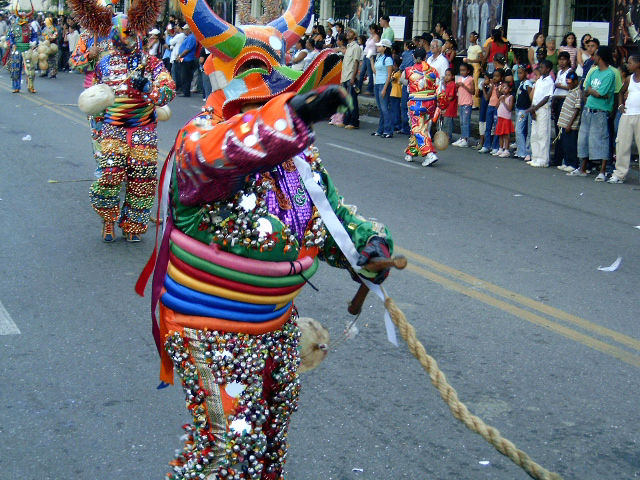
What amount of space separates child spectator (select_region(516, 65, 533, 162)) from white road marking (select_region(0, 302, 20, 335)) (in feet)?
30.5

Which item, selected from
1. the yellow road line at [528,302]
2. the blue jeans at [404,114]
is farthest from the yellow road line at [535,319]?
the blue jeans at [404,114]

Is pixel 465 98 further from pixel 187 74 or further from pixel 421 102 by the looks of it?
pixel 187 74

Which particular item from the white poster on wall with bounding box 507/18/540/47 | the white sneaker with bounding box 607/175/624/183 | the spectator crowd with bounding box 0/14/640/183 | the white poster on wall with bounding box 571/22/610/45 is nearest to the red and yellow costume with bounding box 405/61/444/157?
the spectator crowd with bounding box 0/14/640/183

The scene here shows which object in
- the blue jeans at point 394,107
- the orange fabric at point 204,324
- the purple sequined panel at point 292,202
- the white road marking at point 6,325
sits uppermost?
the purple sequined panel at point 292,202

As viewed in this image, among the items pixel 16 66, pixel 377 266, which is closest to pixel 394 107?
pixel 16 66

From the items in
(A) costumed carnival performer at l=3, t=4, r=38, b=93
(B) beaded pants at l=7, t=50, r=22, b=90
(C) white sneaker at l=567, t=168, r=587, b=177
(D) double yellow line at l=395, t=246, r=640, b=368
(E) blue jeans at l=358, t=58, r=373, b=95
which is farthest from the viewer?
(B) beaded pants at l=7, t=50, r=22, b=90

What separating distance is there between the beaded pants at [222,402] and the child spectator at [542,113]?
1096 cm

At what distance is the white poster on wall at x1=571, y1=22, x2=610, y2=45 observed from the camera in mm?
18328

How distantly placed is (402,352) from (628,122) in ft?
24.6

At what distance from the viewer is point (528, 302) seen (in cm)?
662

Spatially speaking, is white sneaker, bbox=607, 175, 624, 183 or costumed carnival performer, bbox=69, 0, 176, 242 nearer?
costumed carnival performer, bbox=69, 0, 176, 242

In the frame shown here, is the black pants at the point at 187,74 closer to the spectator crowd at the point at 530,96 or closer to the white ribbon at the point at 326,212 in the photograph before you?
the spectator crowd at the point at 530,96

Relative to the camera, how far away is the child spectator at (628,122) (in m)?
11.7

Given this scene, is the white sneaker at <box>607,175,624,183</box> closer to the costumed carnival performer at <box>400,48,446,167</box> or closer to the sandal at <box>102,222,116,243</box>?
the costumed carnival performer at <box>400,48,446,167</box>
